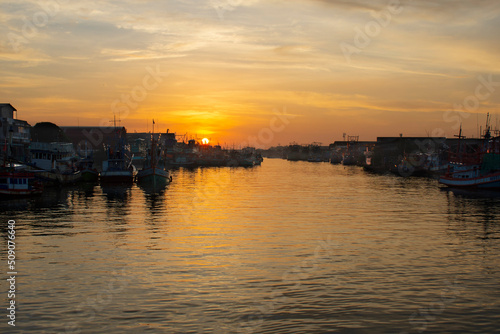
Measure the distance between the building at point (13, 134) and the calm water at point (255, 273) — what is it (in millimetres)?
56857

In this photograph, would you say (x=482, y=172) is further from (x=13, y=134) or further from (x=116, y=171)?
(x=13, y=134)

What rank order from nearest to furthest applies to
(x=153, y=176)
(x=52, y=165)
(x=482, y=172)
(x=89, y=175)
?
(x=482, y=172) < (x=52, y=165) < (x=153, y=176) < (x=89, y=175)

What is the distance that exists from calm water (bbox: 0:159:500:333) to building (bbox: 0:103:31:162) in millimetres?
56857

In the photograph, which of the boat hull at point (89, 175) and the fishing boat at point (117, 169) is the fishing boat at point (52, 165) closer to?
the boat hull at point (89, 175)

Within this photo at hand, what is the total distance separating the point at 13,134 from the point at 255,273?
296ft

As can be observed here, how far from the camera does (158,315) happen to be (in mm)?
16469

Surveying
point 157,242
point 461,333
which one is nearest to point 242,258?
point 157,242

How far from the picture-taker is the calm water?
1611 cm

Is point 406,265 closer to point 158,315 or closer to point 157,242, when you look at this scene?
point 158,315

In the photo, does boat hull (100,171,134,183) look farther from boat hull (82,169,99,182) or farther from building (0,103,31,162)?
building (0,103,31,162)

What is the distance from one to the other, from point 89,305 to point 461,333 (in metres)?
13.1

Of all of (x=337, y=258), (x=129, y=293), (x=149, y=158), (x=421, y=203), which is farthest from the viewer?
(x=149, y=158)

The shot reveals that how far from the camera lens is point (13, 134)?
96875 mm

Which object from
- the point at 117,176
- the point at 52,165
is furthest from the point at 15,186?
the point at 52,165
